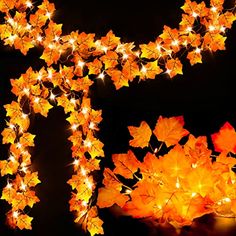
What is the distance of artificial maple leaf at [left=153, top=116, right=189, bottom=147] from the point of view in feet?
6.18

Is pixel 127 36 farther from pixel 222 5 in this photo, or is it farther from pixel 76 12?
pixel 222 5

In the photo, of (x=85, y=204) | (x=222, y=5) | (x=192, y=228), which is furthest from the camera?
(x=222, y=5)

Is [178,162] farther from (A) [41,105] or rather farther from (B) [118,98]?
(A) [41,105]

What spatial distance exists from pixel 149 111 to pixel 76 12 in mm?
572

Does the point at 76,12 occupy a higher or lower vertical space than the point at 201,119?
higher

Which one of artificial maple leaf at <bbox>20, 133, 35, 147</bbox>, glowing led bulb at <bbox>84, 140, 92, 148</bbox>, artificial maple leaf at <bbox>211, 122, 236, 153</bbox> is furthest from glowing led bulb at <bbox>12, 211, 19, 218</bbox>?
artificial maple leaf at <bbox>211, 122, 236, 153</bbox>

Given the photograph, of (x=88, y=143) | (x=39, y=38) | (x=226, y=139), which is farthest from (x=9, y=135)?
(x=226, y=139)

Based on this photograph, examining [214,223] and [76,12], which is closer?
[214,223]

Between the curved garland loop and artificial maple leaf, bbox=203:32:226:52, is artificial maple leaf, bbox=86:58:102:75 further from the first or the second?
artificial maple leaf, bbox=203:32:226:52

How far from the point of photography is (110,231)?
173 centimetres

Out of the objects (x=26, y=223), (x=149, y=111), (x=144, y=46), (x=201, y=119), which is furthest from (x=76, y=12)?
(x=26, y=223)

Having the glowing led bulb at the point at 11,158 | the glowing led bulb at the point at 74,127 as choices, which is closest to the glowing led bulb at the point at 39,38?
the glowing led bulb at the point at 74,127

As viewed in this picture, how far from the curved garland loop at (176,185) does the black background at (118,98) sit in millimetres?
84

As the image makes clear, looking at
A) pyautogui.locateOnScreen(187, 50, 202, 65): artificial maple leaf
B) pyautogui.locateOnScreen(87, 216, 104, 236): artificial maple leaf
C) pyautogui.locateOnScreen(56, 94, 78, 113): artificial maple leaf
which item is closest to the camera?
pyautogui.locateOnScreen(87, 216, 104, 236): artificial maple leaf
